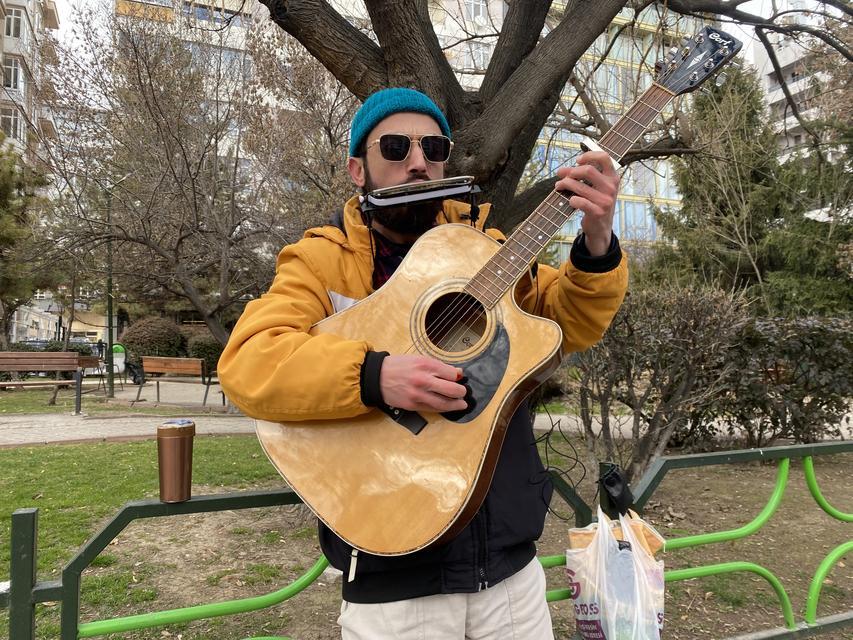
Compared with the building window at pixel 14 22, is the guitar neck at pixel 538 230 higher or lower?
lower

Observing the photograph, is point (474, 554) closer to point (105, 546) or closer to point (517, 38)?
point (105, 546)

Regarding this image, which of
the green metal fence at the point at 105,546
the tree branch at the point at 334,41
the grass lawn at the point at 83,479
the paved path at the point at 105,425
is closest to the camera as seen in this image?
the green metal fence at the point at 105,546

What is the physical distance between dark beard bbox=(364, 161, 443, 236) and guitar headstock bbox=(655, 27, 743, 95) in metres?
0.83

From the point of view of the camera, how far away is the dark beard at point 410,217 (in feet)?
5.20

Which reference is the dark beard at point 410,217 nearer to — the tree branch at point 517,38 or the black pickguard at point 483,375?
the black pickguard at point 483,375

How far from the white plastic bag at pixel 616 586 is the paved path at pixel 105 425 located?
18.6 feet

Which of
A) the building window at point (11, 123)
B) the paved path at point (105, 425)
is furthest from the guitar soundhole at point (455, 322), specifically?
the building window at point (11, 123)

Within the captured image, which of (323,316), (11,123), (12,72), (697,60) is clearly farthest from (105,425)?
(12,72)

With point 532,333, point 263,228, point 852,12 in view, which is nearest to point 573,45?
point 532,333

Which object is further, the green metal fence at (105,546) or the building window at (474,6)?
the building window at (474,6)

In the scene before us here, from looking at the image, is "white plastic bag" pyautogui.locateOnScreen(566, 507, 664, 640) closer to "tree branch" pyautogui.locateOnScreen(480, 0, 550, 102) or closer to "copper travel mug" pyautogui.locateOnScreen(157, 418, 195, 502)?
"copper travel mug" pyautogui.locateOnScreen(157, 418, 195, 502)

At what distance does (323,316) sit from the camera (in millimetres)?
1494

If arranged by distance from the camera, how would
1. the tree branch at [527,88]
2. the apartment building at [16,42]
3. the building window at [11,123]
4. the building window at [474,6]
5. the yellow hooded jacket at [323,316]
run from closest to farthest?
the yellow hooded jacket at [323,316]
the tree branch at [527,88]
the building window at [474,6]
the apartment building at [16,42]
the building window at [11,123]

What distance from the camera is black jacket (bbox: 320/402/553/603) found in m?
1.33
